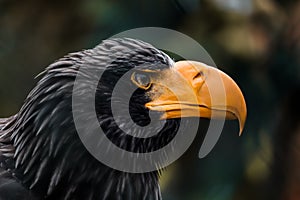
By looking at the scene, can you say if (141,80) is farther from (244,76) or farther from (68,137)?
(244,76)

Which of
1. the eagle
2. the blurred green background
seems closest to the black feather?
the eagle

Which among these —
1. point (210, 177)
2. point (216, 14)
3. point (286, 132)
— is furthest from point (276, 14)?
point (210, 177)

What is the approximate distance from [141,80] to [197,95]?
0.20 metres

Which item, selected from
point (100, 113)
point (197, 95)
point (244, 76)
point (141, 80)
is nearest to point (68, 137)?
point (100, 113)

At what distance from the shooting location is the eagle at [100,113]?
2.94 meters

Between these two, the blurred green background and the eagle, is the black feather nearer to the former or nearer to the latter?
the eagle

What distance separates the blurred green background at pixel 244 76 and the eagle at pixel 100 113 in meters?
1.92

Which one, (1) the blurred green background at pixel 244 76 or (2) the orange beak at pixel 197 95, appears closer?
(2) the orange beak at pixel 197 95

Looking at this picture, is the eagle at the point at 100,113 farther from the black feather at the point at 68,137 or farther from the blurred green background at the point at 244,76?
the blurred green background at the point at 244,76

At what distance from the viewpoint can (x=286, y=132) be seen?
5.32 m

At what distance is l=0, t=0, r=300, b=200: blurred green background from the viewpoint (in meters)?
5.17

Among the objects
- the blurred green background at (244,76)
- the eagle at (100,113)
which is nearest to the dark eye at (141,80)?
the eagle at (100,113)

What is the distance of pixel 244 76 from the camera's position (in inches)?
205

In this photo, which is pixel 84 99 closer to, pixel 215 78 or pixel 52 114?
pixel 52 114
